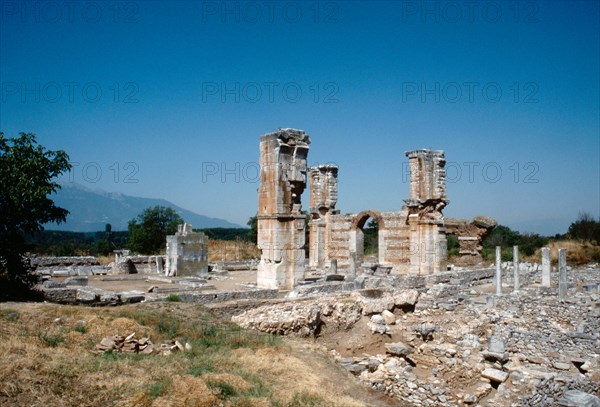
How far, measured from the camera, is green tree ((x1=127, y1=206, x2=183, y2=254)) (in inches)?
1457

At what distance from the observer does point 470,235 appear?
29.5m

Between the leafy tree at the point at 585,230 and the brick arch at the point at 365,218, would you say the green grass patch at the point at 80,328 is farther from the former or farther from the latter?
the leafy tree at the point at 585,230

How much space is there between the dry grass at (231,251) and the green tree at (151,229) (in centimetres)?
454

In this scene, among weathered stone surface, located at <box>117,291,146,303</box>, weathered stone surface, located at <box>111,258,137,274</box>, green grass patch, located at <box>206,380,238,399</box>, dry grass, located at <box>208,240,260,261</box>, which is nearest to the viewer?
green grass patch, located at <box>206,380,238,399</box>

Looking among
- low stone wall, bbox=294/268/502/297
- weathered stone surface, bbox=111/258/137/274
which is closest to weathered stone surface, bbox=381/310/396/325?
low stone wall, bbox=294/268/502/297

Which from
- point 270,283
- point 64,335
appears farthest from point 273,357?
point 270,283

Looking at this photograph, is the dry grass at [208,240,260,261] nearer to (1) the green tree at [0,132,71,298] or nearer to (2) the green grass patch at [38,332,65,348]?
(1) the green tree at [0,132,71,298]

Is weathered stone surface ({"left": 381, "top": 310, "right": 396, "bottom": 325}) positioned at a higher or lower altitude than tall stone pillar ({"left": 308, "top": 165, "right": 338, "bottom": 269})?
lower

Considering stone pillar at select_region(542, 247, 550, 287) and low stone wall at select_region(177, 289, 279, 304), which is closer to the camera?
low stone wall at select_region(177, 289, 279, 304)

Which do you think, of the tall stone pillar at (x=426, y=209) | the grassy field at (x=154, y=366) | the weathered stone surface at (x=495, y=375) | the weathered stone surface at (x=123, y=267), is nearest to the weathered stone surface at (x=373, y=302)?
the grassy field at (x=154, y=366)

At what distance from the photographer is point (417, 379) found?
10.2 meters

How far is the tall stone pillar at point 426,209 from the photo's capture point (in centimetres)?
2423

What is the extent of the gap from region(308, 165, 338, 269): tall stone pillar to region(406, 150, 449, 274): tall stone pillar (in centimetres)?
594

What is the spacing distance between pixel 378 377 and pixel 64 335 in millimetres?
6115
